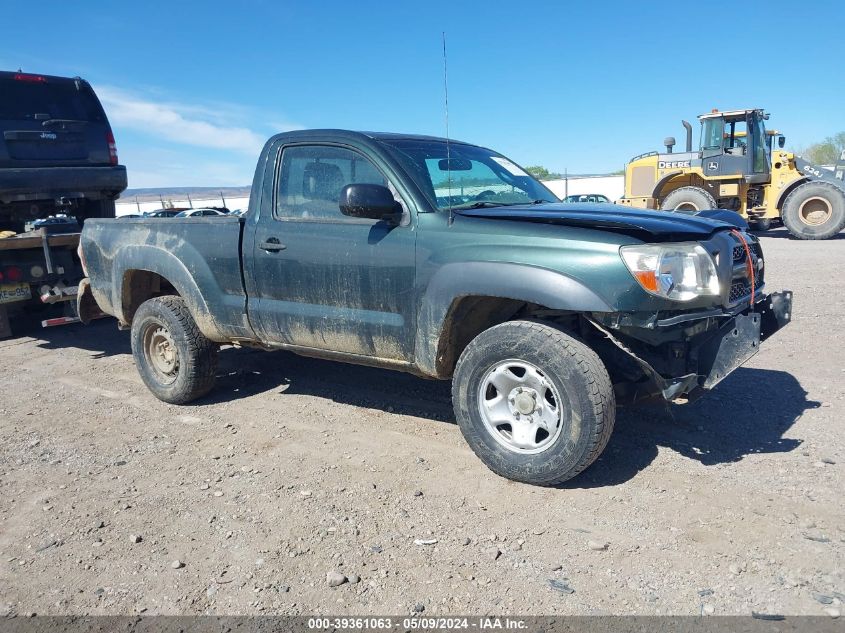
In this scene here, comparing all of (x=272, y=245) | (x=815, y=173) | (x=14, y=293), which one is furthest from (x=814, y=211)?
(x=14, y=293)

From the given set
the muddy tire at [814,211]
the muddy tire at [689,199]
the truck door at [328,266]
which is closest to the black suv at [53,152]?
the truck door at [328,266]

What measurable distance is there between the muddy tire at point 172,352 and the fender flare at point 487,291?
2045 millimetres

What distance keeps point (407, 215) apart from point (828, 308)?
5.92 metres

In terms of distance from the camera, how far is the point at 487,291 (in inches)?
140

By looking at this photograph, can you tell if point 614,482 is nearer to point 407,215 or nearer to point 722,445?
point 722,445

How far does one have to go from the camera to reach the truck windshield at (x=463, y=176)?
4105 millimetres

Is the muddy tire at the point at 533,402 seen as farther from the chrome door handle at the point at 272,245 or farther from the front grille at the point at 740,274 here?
the chrome door handle at the point at 272,245

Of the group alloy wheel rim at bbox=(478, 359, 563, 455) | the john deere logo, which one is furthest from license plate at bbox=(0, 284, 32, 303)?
the john deere logo

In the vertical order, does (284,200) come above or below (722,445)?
above

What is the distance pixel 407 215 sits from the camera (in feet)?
12.9

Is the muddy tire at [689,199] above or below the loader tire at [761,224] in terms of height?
above

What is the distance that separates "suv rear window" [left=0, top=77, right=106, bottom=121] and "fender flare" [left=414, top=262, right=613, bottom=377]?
6346 millimetres

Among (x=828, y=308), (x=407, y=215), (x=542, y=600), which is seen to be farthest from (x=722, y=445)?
(x=828, y=308)

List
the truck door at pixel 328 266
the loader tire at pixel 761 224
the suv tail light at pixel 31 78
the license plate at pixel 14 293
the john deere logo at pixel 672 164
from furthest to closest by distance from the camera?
the john deere logo at pixel 672 164, the loader tire at pixel 761 224, the suv tail light at pixel 31 78, the license plate at pixel 14 293, the truck door at pixel 328 266
